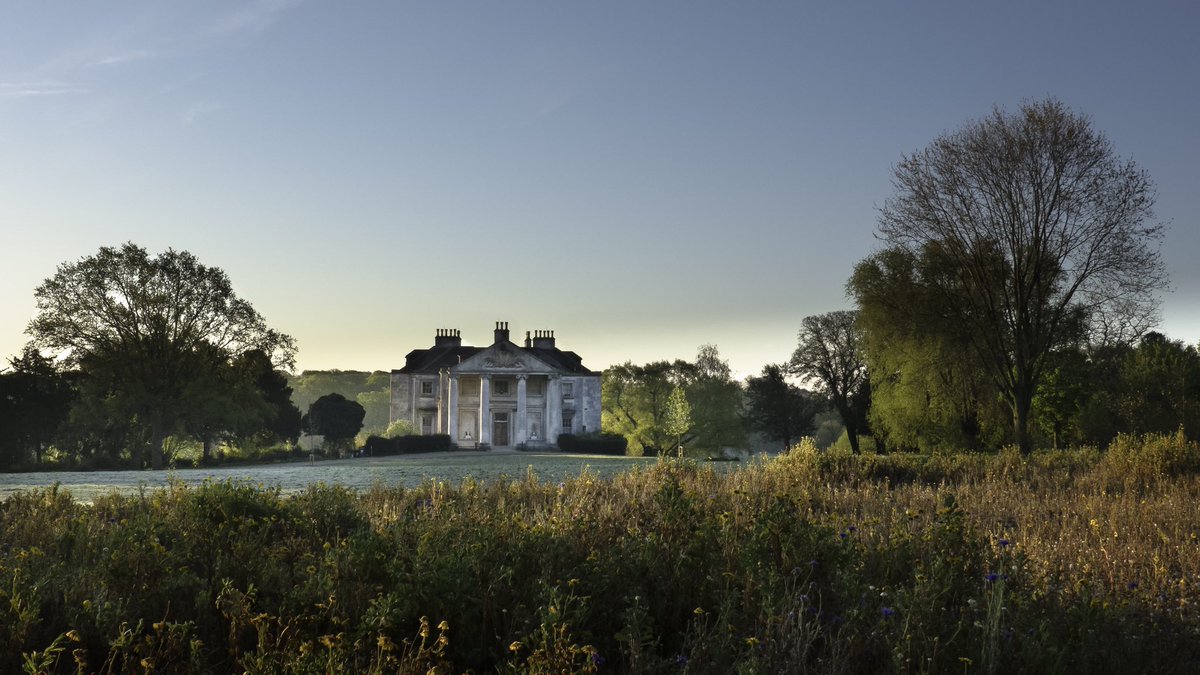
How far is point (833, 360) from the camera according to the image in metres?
52.3

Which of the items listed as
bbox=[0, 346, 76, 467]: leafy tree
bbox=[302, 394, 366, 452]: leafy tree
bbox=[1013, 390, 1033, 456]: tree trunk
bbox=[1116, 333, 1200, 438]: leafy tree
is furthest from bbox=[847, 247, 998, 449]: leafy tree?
bbox=[0, 346, 76, 467]: leafy tree

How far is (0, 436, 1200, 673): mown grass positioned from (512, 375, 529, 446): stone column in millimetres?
53252

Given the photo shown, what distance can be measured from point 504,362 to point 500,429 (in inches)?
187

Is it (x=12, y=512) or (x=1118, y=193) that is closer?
(x=12, y=512)

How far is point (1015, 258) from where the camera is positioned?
25000 millimetres

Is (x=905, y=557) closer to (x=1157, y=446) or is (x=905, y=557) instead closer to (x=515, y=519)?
(x=515, y=519)

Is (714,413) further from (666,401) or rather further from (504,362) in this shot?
(504,362)

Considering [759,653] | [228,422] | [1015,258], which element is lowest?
[759,653]

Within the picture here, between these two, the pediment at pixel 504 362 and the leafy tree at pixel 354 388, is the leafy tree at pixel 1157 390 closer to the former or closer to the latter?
the pediment at pixel 504 362

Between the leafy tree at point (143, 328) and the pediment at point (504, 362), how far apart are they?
21.5 m

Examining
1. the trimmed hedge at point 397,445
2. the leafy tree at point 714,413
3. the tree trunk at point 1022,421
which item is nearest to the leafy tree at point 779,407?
the leafy tree at point 714,413

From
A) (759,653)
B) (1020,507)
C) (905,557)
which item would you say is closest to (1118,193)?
(1020,507)

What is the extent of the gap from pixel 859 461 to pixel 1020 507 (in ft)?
17.4

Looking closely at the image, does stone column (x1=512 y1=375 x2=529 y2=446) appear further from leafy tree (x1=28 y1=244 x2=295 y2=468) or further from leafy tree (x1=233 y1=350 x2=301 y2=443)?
leafy tree (x1=28 y1=244 x2=295 y2=468)
